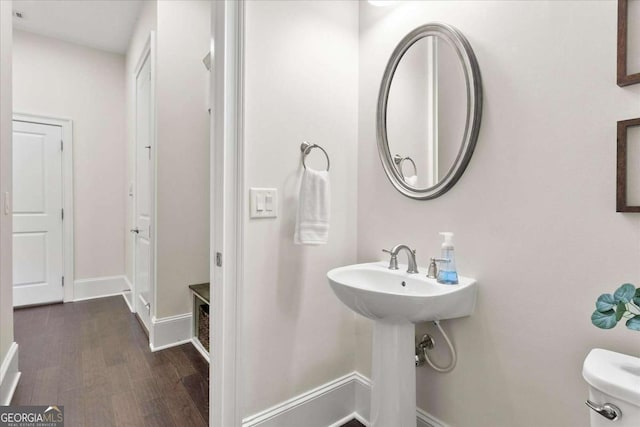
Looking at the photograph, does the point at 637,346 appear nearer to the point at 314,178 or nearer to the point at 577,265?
the point at 577,265

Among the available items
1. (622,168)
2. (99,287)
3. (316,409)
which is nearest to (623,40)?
(622,168)

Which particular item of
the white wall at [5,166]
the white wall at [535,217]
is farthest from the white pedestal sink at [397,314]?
the white wall at [5,166]

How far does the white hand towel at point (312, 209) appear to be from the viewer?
1.36 metres

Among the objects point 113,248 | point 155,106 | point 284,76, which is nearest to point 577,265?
point 284,76

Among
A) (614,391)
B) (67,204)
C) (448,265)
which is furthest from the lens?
(67,204)

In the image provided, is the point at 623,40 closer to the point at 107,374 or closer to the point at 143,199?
the point at 107,374

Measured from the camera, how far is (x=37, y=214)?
3.33 m

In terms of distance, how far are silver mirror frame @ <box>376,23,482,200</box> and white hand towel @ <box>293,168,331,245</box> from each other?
34 centimetres

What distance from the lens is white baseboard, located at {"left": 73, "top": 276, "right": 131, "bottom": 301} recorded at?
3.59 metres

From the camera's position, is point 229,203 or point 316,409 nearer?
point 229,203

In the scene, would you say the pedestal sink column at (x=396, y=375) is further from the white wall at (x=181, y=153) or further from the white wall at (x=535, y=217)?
the white wall at (x=181, y=153)

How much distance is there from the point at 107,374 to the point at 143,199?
1.44 metres

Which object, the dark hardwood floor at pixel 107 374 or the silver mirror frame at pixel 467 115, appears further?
the dark hardwood floor at pixel 107 374

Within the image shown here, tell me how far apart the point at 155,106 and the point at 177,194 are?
68 cm
